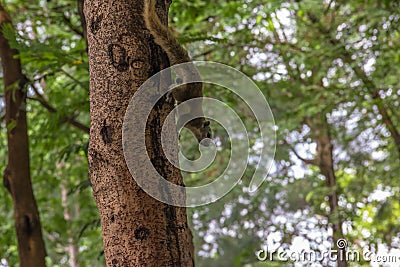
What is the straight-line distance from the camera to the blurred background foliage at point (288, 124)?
134 inches

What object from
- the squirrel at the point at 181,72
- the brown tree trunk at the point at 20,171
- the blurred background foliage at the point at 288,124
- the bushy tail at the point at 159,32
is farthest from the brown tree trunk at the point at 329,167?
the bushy tail at the point at 159,32

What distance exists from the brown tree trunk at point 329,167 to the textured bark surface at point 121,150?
2.80 metres

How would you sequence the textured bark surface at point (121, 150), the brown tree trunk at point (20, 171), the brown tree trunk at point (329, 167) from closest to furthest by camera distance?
the textured bark surface at point (121, 150) → the brown tree trunk at point (20, 171) → the brown tree trunk at point (329, 167)

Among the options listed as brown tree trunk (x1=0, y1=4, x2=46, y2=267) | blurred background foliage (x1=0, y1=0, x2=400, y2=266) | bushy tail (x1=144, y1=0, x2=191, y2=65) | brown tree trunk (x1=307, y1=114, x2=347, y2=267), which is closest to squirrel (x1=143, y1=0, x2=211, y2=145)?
bushy tail (x1=144, y1=0, x2=191, y2=65)

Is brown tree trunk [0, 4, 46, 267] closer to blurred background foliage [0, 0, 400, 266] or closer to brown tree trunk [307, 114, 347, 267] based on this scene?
blurred background foliage [0, 0, 400, 266]

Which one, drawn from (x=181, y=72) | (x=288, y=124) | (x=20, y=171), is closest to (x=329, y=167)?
(x=288, y=124)

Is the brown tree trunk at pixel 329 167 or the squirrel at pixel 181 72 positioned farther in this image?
the brown tree trunk at pixel 329 167

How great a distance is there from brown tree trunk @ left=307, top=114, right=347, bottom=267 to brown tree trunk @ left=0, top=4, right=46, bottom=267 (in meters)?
1.94

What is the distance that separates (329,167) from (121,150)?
11.9ft

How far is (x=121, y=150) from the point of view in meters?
1.09

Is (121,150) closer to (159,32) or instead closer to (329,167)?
(159,32)

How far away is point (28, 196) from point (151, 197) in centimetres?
169

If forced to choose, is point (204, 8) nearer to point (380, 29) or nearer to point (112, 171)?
point (380, 29)

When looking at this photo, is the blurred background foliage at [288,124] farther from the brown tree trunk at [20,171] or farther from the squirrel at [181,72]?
the squirrel at [181,72]
